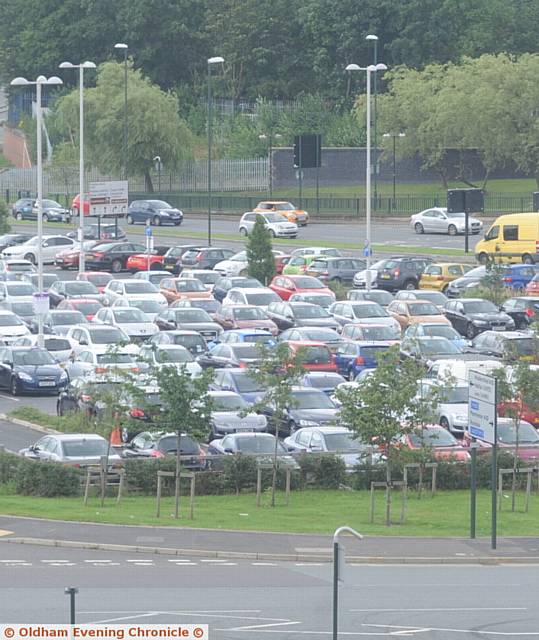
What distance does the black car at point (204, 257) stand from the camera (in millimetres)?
67938

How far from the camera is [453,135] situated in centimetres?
9525

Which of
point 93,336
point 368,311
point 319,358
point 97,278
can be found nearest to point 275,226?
point 97,278

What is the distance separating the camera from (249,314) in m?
52.0

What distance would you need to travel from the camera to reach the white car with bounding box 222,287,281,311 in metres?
54.6

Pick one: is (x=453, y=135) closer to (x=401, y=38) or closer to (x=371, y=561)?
(x=401, y=38)

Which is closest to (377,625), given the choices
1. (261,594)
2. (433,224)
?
(261,594)

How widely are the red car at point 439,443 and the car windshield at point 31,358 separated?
1363cm

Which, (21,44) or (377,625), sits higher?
(21,44)

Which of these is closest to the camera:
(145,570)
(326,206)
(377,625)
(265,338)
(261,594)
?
(377,625)

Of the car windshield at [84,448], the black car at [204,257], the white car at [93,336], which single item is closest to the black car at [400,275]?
the black car at [204,257]

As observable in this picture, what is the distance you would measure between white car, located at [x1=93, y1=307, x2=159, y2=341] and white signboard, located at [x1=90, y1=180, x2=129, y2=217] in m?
22.4

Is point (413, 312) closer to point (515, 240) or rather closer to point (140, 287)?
point (140, 287)

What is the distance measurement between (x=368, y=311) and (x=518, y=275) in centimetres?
1003

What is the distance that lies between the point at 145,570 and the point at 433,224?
59481 mm
